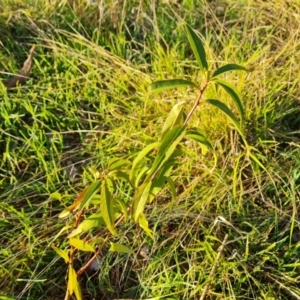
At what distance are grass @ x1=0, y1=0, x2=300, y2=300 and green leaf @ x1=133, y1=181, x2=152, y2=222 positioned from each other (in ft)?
0.92

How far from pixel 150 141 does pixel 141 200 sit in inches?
26.9

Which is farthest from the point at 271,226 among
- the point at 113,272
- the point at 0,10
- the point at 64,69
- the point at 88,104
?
the point at 0,10

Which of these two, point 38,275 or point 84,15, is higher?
point 84,15

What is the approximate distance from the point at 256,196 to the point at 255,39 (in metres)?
0.80

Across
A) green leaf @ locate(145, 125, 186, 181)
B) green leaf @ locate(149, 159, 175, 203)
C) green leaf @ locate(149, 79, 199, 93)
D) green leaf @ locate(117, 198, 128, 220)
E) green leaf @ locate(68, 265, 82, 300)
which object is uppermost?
green leaf @ locate(149, 79, 199, 93)

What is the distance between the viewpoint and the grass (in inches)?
72.7

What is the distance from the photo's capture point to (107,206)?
1.45m

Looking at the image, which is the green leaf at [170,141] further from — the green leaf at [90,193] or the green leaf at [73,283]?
the green leaf at [73,283]

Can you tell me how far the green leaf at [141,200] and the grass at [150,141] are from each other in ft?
0.92

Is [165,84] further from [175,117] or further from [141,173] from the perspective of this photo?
[141,173]

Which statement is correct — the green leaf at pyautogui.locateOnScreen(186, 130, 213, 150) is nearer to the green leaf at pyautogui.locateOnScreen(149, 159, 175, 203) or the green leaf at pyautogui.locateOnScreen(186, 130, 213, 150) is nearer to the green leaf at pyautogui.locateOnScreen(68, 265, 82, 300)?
the green leaf at pyautogui.locateOnScreen(149, 159, 175, 203)

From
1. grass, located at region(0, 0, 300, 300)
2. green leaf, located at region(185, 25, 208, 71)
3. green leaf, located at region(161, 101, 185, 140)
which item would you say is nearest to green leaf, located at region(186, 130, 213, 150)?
green leaf, located at region(161, 101, 185, 140)

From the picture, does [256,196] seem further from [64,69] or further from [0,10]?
[0,10]

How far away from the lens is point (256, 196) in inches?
78.2
